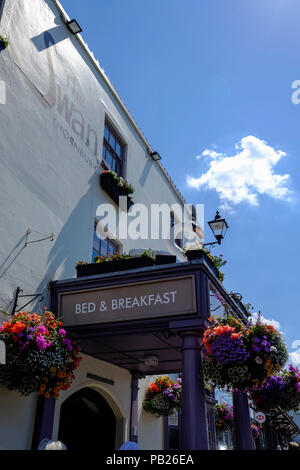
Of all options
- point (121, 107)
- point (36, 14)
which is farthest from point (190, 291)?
point (121, 107)

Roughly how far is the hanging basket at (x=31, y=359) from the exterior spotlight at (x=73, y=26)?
801 centimetres

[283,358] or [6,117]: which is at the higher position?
[6,117]

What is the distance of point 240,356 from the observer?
6.52 meters

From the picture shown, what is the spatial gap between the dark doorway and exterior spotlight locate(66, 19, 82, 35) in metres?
9.11

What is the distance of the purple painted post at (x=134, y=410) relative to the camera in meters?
10.7

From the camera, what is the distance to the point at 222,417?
43.9ft

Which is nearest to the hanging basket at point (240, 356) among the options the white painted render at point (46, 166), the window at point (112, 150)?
the white painted render at point (46, 166)

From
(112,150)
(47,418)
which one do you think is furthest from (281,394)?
(112,150)

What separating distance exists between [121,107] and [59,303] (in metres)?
8.26

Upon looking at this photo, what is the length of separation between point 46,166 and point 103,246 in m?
2.98
